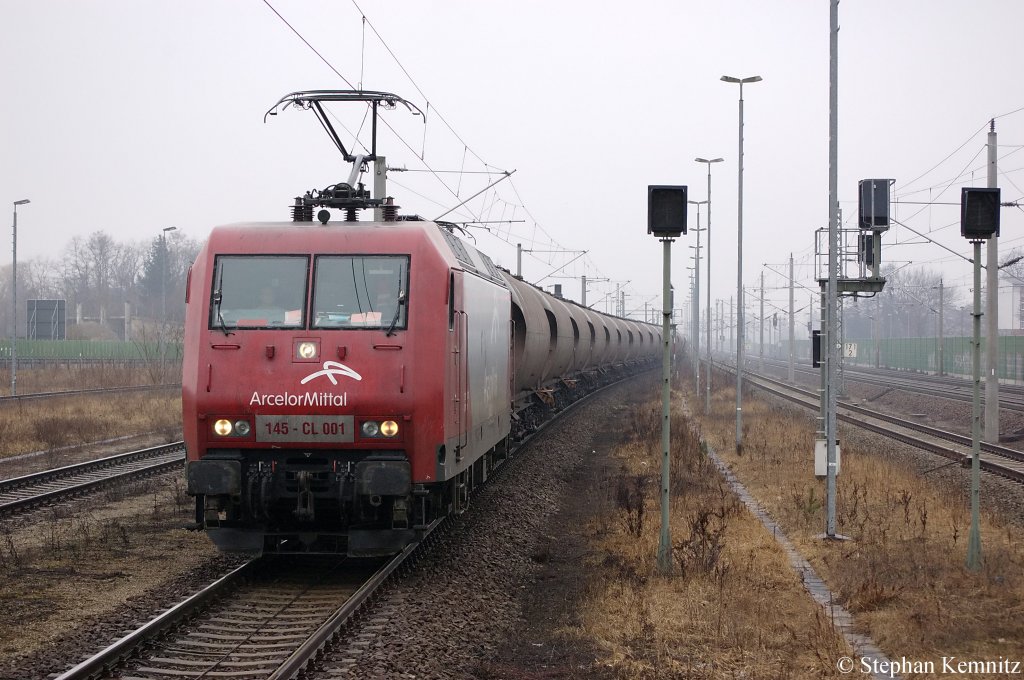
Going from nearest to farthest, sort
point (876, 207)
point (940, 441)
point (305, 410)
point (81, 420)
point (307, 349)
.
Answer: point (305, 410)
point (307, 349)
point (876, 207)
point (940, 441)
point (81, 420)

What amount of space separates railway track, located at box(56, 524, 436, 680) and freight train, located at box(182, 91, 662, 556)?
1.30 feet

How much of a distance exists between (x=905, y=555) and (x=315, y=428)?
658 centimetres

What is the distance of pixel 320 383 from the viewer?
9.66m

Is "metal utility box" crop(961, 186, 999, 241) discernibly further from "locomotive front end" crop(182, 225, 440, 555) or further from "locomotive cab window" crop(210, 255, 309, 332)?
"locomotive cab window" crop(210, 255, 309, 332)

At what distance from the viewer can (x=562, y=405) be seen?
3166cm

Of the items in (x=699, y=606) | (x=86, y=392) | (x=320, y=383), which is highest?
(x=320, y=383)

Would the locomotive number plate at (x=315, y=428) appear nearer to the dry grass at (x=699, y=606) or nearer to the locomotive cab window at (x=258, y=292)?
the locomotive cab window at (x=258, y=292)

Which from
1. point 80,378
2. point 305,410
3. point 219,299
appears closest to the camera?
point 305,410

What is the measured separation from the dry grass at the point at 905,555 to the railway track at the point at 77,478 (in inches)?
406

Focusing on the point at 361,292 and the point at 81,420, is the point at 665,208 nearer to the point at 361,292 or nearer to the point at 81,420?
the point at 361,292

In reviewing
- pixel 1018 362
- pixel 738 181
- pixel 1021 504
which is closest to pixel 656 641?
pixel 1021 504

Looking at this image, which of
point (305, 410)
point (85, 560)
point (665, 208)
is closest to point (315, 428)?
point (305, 410)

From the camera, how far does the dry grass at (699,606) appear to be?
7.79 metres

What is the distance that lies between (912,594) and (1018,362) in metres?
48.2
